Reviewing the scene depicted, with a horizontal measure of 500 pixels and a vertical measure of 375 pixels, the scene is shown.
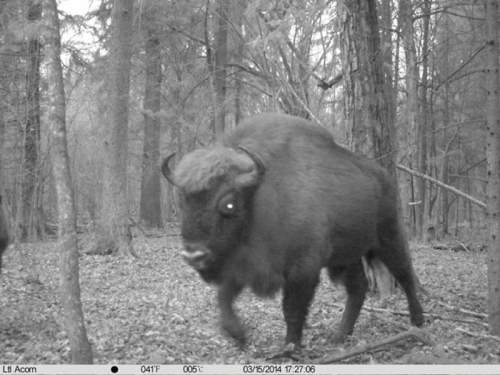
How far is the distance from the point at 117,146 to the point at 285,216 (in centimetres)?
871

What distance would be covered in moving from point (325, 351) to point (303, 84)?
6.75 meters

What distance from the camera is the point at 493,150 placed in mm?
6215

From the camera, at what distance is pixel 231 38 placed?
17.2 meters

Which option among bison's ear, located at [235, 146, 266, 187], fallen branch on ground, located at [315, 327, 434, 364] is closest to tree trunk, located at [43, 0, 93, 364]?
bison's ear, located at [235, 146, 266, 187]

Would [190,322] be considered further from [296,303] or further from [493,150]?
[493,150]

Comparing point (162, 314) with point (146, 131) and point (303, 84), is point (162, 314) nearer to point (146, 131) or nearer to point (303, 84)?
point (303, 84)

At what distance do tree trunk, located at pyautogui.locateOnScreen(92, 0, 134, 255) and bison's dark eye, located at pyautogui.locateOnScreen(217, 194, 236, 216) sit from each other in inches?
324

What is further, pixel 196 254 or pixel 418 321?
pixel 418 321

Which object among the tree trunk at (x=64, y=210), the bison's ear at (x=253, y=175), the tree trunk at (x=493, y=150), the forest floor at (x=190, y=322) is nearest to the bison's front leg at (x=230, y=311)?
the forest floor at (x=190, y=322)

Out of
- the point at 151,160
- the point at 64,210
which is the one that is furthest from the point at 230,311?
the point at 151,160

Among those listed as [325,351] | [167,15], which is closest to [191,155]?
[325,351]

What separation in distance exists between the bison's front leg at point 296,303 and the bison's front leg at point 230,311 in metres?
0.56

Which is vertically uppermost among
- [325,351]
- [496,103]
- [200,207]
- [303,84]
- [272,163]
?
[303,84]

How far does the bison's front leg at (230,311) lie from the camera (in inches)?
208
